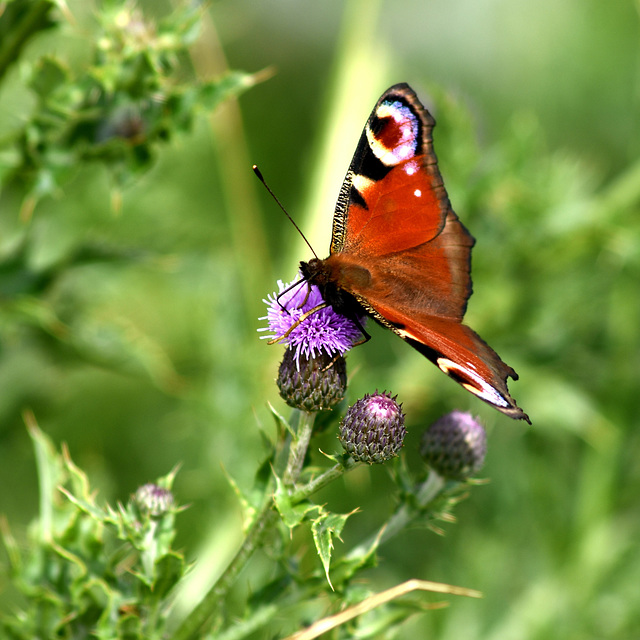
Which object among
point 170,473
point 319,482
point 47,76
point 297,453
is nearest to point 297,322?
point 297,453

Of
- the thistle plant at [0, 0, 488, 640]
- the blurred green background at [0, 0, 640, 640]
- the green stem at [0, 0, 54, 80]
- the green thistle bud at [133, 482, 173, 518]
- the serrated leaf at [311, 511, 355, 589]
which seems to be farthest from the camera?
the blurred green background at [0, 0, 640, 640]

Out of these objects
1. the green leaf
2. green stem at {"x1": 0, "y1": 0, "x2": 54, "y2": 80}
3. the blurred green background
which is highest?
green stem at {"x1": 0, "y1": 0, "x2": 54, "y2": 80}

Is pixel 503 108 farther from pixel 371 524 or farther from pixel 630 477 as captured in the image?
pixel 371 524

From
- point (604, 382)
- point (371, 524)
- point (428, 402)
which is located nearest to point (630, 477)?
point (604, 382)

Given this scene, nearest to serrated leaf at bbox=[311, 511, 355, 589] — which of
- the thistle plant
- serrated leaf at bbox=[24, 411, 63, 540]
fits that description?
the thistle plant

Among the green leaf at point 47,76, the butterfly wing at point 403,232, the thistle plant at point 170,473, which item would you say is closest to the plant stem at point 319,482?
the thistle plant at point 170,473

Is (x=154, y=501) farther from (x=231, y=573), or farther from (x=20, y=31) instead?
(x=20, y=31)

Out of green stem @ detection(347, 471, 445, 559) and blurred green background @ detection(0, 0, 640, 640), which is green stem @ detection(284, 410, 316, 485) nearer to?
green stem @ detection(347, 471, 445, 559)

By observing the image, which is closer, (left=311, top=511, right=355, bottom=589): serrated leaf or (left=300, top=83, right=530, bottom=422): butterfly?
(left=311, top=511, right=355, bottom=589): serrated leaf

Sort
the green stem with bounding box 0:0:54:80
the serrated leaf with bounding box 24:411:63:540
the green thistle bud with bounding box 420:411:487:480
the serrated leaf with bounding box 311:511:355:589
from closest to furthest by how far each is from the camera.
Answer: the serrated leaf with bounding box 311:511:355:589 → the green thistle bud with bounding box 420:411:487:480 → the serrated leaf with bounding box 24:411:63:540 → the green stem with bounding box 0:0:54:80
